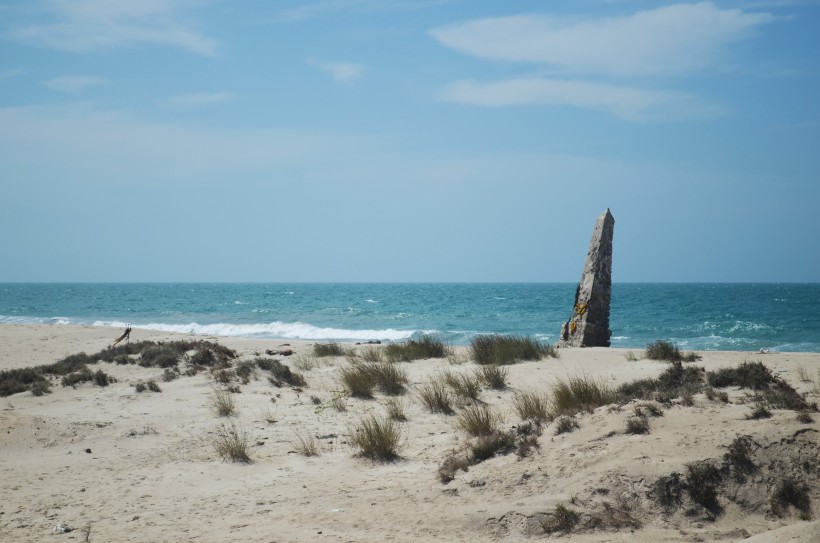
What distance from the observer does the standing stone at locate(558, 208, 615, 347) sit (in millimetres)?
15789

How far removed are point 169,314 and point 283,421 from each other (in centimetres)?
4420

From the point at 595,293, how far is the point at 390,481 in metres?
10.4

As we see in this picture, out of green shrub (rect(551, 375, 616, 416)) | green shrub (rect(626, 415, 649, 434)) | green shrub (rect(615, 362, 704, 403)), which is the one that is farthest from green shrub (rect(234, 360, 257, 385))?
green shrub (rect(626, 415, 649, 434))

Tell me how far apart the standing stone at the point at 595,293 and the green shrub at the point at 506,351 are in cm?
168

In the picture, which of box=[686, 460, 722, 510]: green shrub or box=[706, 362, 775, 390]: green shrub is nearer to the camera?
box=[686, 460, 722, 510]: green shrub

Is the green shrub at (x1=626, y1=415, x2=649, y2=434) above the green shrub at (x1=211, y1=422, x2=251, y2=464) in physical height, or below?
above

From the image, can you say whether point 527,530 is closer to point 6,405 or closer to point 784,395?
point 784,395

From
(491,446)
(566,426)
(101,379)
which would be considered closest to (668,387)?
(566,426)

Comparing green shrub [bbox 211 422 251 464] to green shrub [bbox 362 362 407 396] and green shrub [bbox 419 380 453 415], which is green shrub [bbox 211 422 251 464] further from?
green shrub [bbox 362 362 407 396]

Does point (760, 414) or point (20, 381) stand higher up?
point (760, 414)

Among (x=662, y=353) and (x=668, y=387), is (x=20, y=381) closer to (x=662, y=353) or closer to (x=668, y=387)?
(x=668, y=387)

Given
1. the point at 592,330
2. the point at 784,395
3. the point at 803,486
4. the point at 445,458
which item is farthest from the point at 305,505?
the point at 592,330

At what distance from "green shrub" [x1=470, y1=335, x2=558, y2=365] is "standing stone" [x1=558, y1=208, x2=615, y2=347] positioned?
1683 millimetres

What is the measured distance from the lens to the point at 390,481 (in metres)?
6.60
